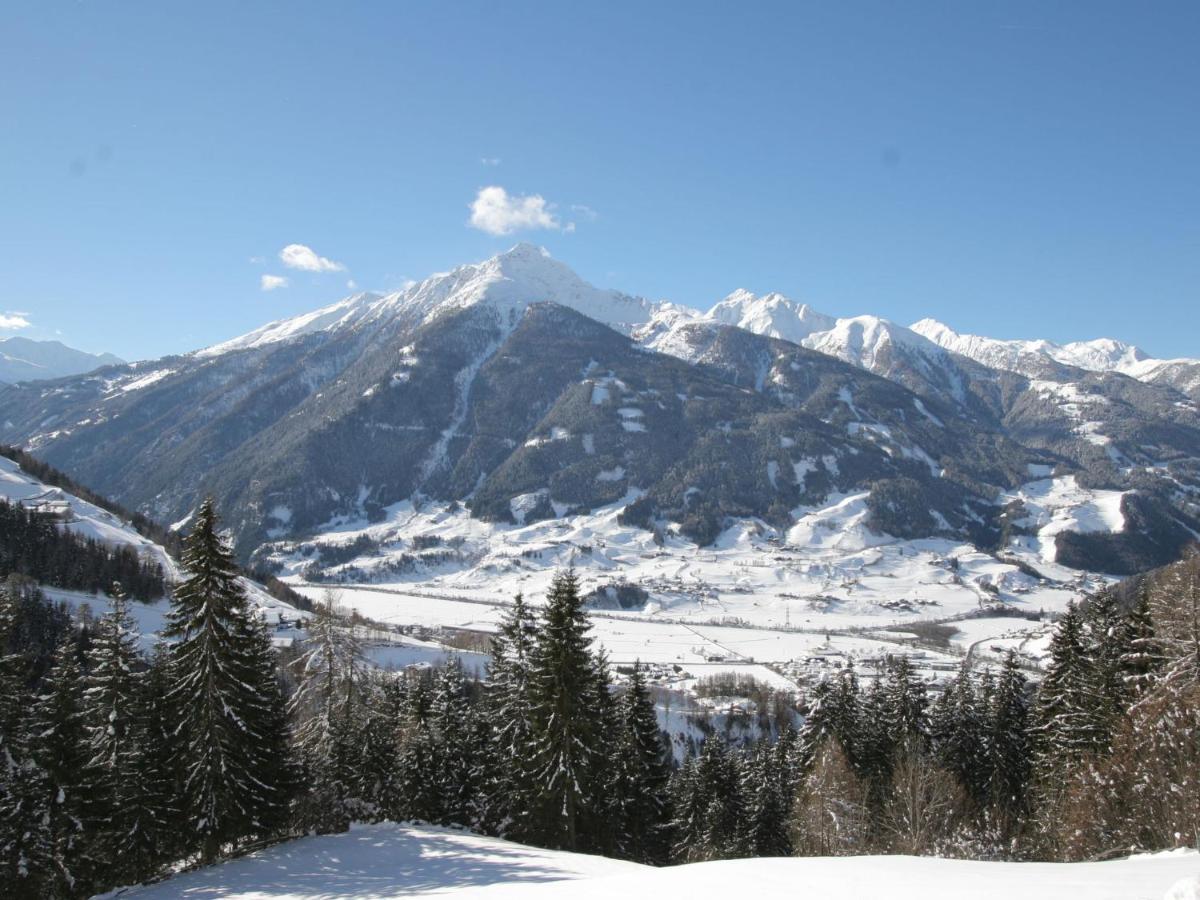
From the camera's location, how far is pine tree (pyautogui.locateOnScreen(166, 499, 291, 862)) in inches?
1051

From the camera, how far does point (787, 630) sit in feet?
613

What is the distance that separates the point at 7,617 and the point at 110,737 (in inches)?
223

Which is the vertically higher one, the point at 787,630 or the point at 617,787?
the point at 617,787

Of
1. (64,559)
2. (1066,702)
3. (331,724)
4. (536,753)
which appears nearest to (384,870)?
(536,753)

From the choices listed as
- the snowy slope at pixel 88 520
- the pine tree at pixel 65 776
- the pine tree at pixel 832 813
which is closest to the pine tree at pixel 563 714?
the pine tree at pixel 832 813

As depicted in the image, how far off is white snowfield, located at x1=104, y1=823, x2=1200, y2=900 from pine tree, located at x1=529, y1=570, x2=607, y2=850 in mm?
3455

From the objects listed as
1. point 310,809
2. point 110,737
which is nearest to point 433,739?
point 310,809

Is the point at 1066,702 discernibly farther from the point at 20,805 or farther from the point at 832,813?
the point at 20,805

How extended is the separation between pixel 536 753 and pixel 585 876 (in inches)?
402

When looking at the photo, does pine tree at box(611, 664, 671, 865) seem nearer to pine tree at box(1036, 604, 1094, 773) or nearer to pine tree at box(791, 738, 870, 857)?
pine tree at box(791, 738, 870, 857)

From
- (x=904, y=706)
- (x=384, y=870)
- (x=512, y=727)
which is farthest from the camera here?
(x=904, y=706)

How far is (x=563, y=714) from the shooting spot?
30938 mm

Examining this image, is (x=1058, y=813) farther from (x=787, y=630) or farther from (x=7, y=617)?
(x=787, y=630)

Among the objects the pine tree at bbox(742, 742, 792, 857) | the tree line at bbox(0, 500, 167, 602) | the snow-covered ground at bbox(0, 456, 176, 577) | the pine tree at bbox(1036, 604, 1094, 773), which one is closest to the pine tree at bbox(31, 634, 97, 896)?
the pine tree at bbox(742, 742, 792, 857)
